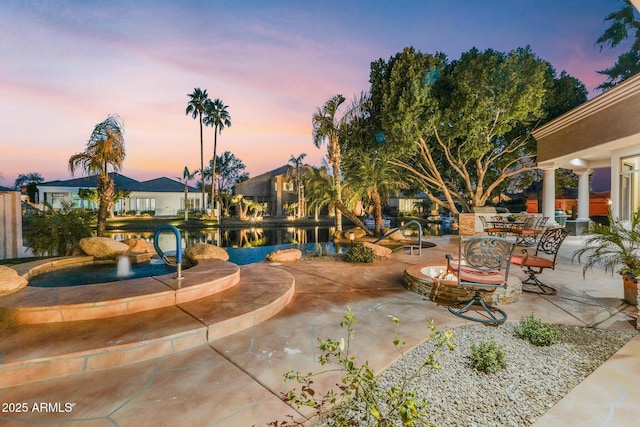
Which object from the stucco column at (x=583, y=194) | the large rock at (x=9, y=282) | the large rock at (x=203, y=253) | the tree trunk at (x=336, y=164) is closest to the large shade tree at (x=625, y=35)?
the stucco column at (x=583, y=194)

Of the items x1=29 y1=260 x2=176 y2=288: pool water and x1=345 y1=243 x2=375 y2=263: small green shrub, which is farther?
x1=345 y1=243 x2=375 y2=263: small green shrub

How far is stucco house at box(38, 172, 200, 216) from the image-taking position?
117 ft

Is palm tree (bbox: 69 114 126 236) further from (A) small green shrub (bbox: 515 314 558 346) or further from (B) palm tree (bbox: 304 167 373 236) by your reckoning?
(A) small green shrub (bbox: 515 314 558 346)

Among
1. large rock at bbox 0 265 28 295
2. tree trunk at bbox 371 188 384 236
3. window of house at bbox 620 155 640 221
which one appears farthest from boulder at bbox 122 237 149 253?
window of house at bbox 620 155 640 221

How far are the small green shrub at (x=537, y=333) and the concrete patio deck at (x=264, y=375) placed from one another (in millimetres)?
544

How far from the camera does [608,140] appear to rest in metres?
10.1

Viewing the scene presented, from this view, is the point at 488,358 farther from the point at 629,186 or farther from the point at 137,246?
the point at 629,186

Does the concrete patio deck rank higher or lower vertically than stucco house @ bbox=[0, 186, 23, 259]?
lower

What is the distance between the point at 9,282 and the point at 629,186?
689 inches

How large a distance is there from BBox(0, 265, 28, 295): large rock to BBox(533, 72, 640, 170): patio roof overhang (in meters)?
14.7

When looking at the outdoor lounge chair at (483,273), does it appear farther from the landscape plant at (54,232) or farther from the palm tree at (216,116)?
the palm tree at (216,116)

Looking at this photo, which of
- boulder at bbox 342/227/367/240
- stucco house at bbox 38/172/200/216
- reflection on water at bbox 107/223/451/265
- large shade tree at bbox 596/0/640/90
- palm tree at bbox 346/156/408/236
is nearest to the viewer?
reflection on water at bbox 107/223/451/265

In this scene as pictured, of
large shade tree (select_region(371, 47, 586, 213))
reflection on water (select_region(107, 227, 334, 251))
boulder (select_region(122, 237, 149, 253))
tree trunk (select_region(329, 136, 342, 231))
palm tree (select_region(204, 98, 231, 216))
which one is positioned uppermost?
palm tree (select_region(204, 98, 231, 216))

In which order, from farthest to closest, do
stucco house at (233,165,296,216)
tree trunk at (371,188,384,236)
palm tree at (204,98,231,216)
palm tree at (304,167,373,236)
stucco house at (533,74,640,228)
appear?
stucco house at (233,165,296,216) < palm tree at (204,98,231,216) < palm tree at (304,167,373,236) < tree trunk at (371,188,384,236) < stucco house at (533,74,640,228)
